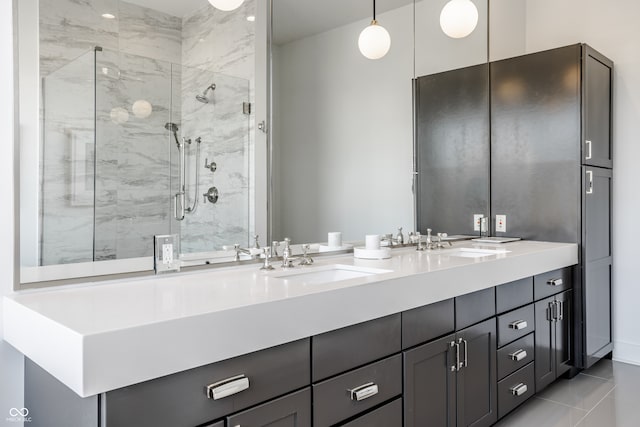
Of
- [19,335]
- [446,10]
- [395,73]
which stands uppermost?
[446,10]

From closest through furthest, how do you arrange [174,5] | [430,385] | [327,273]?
1. [174,5]
2. [430,385]
3. [327,273]

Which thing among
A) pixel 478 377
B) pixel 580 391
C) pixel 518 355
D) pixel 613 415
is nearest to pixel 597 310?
pixel 580 391

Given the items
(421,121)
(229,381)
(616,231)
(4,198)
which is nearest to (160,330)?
(229,381)

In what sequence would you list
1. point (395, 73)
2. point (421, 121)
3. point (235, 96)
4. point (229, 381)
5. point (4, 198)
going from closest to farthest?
point (229, 381) → point (4, 198) → point (235, 96) → point (395, 73) → point (421, 121)

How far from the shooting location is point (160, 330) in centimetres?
103

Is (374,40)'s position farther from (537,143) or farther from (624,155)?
(624,155)

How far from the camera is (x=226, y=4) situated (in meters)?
1.87

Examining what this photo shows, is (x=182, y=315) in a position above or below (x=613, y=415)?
above

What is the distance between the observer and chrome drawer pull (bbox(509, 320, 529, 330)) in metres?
2.33

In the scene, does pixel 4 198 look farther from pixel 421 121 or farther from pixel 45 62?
pixel 421 121

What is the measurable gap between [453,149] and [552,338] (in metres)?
1.39

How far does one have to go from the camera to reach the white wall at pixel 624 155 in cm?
325

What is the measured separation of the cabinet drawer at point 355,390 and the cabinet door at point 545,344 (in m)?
1.32

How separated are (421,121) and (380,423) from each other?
6.56 ft
